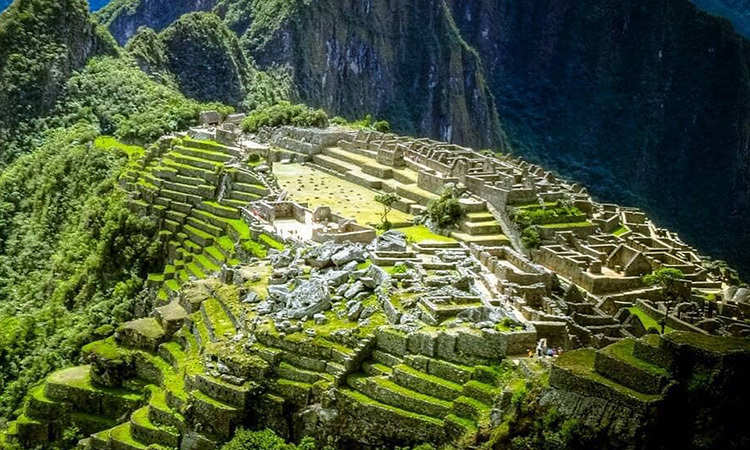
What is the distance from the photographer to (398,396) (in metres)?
21.5

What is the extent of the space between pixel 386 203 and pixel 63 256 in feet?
63.3

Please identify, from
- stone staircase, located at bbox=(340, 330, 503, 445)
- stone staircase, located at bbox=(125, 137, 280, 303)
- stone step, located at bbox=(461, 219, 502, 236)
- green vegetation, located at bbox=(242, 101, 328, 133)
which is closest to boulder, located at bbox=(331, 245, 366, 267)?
stone staircase, located at bbox=(340, 330, 503, 445)

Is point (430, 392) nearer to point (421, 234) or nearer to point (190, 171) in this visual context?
point (421, 234)

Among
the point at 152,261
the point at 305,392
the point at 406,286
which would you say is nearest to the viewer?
the point at 305,392

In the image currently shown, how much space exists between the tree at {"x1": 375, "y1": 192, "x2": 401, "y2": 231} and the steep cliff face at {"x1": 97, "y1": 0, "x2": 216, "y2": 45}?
388 ft

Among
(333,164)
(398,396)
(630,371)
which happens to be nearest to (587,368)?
(630,371)

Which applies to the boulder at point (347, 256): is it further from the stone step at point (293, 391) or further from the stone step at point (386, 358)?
the stone step at point (293, 391)

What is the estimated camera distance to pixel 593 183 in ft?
480

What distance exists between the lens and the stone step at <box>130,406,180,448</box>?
24.1 meters

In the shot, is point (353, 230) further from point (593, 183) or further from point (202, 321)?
point (593, 183)

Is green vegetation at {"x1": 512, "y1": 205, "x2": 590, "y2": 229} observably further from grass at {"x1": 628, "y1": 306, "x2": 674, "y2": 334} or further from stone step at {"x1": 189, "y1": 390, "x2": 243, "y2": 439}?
stone step at {"x1": 189, "y1": 390, "x2": 243, "y2": 439}

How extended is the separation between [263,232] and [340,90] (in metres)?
105

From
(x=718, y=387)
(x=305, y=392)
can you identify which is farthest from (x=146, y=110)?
(x=718, y=387)

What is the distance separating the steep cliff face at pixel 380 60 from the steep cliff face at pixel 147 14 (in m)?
16.6
